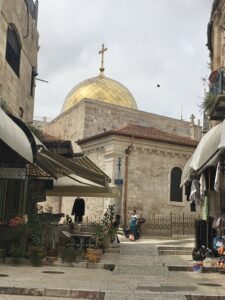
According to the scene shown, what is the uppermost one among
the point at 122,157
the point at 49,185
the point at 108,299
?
the point at 122,157

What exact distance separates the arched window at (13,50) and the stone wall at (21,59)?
0.24m

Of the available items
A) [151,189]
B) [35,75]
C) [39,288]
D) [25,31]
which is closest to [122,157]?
[151,189]

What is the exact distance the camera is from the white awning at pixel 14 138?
9.84 metres

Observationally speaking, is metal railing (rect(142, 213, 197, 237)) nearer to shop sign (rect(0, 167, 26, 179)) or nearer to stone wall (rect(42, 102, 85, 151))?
stone wall (rect(42, 102, 85, 151))

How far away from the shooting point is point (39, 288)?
26.4 feet

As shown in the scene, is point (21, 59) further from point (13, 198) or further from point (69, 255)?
point (69, 255)

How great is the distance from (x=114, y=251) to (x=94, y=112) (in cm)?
2347

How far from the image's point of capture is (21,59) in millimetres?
19422

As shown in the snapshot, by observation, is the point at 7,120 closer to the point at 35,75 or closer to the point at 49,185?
the point at 49,185

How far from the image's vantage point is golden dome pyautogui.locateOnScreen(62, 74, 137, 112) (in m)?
45.3

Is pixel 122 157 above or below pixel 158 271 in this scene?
above

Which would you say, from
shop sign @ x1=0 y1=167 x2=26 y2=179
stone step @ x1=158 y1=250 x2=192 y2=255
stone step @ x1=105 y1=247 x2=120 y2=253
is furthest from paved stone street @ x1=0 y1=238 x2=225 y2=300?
stone step @ x1=158 y1=250 x2=192 y2=255

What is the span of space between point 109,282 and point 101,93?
37.0 m

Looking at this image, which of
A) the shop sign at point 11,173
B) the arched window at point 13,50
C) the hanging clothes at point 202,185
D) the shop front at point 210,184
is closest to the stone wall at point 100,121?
the arched window at point 13,50
